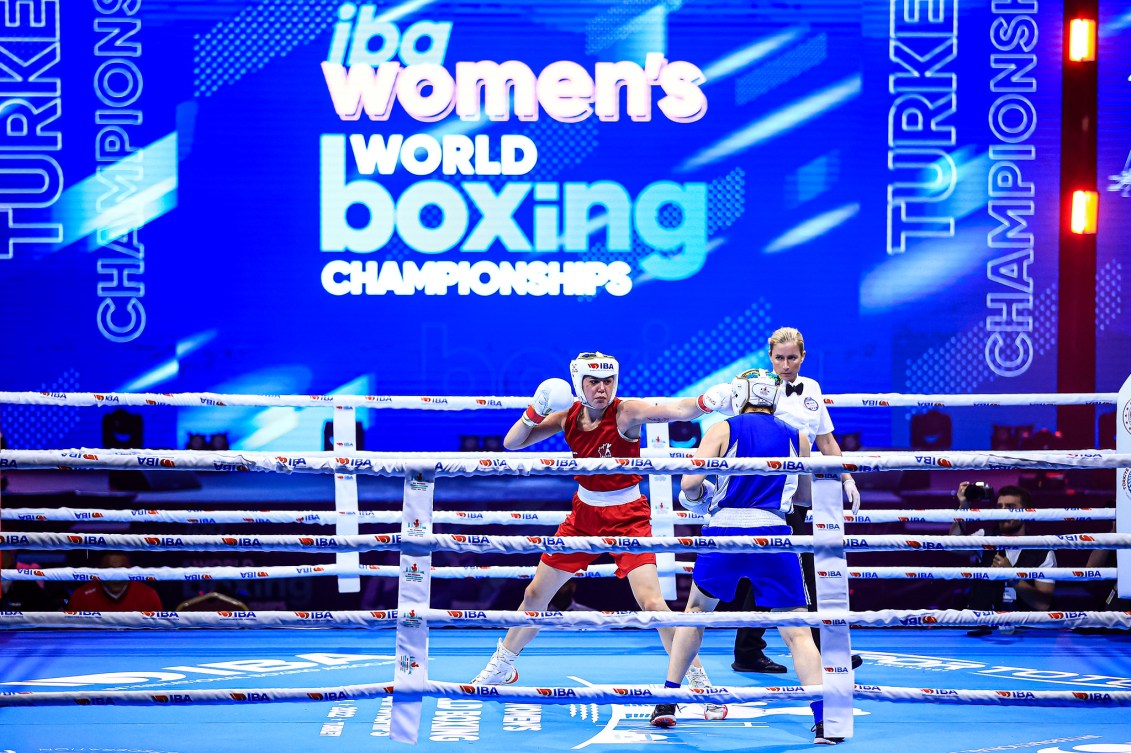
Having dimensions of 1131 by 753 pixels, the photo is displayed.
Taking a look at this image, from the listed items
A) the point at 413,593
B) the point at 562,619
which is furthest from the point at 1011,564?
the point at 413,593

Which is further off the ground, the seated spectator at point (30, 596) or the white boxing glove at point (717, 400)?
the white boxing glove at point (717, 400)

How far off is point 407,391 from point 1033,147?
5.15 meters

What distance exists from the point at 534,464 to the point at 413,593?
0.48 meters

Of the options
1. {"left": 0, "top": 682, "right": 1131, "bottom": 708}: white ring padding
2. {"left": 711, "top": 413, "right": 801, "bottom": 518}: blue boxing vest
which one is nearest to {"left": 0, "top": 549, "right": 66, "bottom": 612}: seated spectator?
{"left": 0, "top": 682, "right": 1131, "bottom": 708}: white ring padding

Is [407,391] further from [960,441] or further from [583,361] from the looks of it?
[583,361]

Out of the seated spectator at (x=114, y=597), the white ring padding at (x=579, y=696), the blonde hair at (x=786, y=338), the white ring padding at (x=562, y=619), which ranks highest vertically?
the blonde hair at (x=786, y=338)

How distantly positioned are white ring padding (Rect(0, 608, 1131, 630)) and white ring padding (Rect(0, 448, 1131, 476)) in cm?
37

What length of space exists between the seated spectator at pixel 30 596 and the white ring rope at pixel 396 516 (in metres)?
1.63

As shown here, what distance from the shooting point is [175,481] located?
8094mm

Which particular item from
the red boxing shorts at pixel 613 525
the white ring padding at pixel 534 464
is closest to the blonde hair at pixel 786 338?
the red boxing shorts at pixel 613 525

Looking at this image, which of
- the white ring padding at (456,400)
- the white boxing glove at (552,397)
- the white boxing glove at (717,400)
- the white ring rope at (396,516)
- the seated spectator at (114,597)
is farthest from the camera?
the seated spectator at (114,597)

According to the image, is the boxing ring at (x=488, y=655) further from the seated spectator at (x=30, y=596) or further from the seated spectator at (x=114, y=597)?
the seated spectator at (x=30, y=596)

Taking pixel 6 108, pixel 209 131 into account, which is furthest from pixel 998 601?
pixel 6 108

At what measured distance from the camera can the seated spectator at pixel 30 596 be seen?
5.79m
